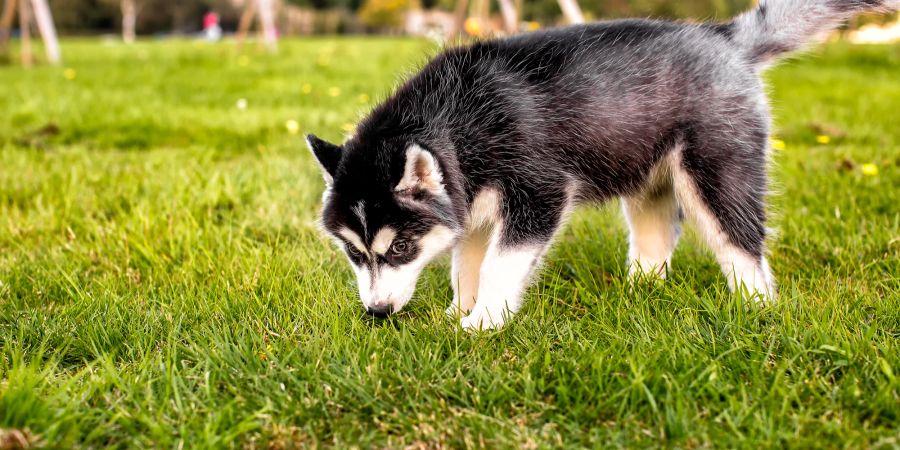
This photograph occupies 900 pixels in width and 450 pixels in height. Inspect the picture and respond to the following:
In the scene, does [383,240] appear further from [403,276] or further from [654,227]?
[654,227]

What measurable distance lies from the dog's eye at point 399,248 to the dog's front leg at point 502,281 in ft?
1.13

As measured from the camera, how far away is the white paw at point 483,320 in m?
2.80

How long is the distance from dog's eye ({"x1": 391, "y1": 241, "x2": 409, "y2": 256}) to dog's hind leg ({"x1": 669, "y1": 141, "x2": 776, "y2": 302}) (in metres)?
1.22

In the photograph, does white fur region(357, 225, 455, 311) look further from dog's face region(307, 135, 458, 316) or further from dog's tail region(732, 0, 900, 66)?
dog's tail region(732, 0, 900, 66)

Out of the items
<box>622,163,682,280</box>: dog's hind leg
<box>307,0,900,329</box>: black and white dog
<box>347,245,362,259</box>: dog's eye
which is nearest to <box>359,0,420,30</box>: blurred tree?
<box>622,163,682,280</box>: dog's hind leg

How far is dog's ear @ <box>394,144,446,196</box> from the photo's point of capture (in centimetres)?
264

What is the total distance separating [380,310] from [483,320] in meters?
0.42

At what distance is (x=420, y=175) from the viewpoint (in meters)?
2.76

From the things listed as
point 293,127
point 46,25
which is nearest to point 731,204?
point 293,127

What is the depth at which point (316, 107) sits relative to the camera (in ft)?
25.9

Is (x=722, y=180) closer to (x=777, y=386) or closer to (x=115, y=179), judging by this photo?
(x=777, y=386)

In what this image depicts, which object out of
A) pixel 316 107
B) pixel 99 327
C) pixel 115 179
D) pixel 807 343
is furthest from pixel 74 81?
pixel 807 343

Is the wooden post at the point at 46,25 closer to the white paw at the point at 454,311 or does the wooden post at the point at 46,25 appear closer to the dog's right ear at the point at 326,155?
the dog's right ear at the point at 326,155

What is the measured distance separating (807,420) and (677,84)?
1.56 meters
